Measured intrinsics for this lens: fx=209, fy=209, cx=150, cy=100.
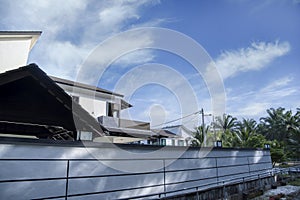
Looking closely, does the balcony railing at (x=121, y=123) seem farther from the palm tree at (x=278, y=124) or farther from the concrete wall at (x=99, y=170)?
the palm tree at (x=278, y=124)

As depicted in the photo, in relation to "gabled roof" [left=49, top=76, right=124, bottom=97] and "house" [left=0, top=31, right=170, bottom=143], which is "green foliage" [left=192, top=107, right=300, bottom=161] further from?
"house" [left=0, top=31, right=170, bottom=143]

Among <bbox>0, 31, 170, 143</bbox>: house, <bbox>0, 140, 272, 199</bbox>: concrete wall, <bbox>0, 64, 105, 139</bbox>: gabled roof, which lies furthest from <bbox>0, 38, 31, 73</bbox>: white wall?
<bbox>0, 140, 272, 199</bbox>: concrete wall

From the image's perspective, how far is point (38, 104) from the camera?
15.1 ft

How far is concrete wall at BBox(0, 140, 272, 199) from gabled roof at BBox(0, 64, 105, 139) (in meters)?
0.90

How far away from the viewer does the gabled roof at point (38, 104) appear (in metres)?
3.92

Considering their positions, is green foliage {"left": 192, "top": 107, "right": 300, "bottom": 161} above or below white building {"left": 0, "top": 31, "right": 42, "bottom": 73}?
below

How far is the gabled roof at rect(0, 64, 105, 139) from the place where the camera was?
12.9 feet

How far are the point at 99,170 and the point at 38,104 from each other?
6.52 feet

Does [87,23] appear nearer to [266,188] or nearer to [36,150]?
[36,150]

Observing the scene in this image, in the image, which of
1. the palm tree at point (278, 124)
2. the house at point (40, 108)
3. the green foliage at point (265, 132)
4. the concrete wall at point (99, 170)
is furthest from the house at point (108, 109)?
the palm tree at point (278, 124)

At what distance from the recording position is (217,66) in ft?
37.8

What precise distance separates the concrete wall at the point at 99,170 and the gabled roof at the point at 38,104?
90 centimetres

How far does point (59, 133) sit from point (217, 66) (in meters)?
8.68

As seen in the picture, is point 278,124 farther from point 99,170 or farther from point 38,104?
point 38,104
